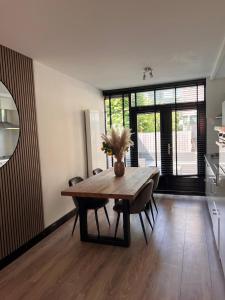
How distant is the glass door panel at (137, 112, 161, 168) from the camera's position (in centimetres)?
514

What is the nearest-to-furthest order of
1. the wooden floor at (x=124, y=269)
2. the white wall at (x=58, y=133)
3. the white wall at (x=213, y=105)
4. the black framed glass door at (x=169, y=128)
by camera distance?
the wooden floor at (x=124, y=269) → the white wall at (x=58, y=133) → the white wall at (x=213, y=105) → the black framed glass door at (x=169, y=128)

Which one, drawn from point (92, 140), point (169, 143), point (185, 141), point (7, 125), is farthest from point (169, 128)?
point (7, 125)

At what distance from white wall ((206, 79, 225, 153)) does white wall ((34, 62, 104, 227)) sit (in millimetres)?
2635

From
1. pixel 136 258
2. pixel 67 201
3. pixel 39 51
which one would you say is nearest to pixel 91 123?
pixel 67 201

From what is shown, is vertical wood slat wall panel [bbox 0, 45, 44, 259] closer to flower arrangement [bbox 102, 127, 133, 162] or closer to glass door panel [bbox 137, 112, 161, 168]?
flower arrangement [bbox 102, 127, 133, 162]

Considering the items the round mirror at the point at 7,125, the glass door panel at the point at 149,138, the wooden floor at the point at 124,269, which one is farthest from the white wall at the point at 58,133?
the glass door panel at the point at 149,138

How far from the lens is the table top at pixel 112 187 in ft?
8.49

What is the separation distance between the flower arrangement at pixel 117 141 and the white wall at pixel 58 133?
838mm

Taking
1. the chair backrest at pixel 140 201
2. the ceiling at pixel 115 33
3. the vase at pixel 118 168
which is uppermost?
the ceiling at pixel 115 33

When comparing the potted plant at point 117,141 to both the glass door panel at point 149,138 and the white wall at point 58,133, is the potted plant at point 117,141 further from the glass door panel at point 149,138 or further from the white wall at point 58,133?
the glass door panel at point 149,138

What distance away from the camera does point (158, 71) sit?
3896 millimetres

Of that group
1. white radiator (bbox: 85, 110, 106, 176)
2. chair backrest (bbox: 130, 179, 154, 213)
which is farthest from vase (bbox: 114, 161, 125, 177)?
white radiator (bbox: 85, 110, 106, 176)

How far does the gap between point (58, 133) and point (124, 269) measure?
2319 mm

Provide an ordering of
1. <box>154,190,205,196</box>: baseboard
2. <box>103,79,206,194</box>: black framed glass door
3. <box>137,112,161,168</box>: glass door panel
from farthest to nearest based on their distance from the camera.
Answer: <box>137,112,161,168</box>: glass door panel
<box>154,190,205,196</box>: baseboard
<box>103,79,206,194</box>: black framed glass door
